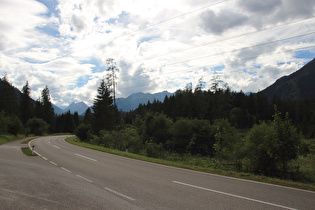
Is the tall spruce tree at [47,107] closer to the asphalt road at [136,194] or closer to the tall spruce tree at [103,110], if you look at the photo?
the tall spruce tree at [103,110]

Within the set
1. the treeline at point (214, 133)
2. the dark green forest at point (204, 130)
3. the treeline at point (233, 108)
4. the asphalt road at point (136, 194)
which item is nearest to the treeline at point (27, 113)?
the dark green forest at point (204, 130)

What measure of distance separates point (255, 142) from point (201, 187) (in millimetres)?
8116

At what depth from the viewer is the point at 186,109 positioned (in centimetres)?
7762

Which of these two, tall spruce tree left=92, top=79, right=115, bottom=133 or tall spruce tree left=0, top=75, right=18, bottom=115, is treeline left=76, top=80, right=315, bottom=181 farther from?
tall spruce tree left=0, top=75, right=18, bottom=115

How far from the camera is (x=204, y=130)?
115ft

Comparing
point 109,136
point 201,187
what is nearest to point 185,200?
point 201,187

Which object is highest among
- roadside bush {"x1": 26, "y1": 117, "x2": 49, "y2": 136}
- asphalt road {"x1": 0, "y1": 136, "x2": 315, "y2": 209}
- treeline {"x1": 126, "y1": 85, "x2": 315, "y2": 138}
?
treeline {"x1": 126, "y1": 85, "x2": 315, "y2": 138}

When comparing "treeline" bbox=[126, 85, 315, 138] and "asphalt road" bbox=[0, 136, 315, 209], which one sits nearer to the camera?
"asphalt road" bbox=[0, 136, 315, 209]

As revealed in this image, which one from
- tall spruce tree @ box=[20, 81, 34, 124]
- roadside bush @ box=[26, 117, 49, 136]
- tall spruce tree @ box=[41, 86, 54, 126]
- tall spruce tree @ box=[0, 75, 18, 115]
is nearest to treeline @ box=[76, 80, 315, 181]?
tall spruce tree @ box=[41, 86, 54, 126]

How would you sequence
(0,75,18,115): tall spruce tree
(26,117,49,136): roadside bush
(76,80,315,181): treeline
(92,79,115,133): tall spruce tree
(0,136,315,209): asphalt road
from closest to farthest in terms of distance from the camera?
(0,136,315,209): asphalt road
(76,80,315,181): treeline
(92,79,115,133): tall spruce tree
(26,117,49,136): roadside bush
(0,75,18,115): tall spruce tree

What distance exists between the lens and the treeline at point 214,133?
42.0ft

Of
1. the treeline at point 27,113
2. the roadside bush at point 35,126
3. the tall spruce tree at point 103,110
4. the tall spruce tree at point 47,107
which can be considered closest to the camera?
the tall spruce tree at point 103,110

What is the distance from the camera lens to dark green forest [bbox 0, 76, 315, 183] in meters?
12.9

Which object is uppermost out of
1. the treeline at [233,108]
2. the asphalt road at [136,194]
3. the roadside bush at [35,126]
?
the treeline at [233,108]
